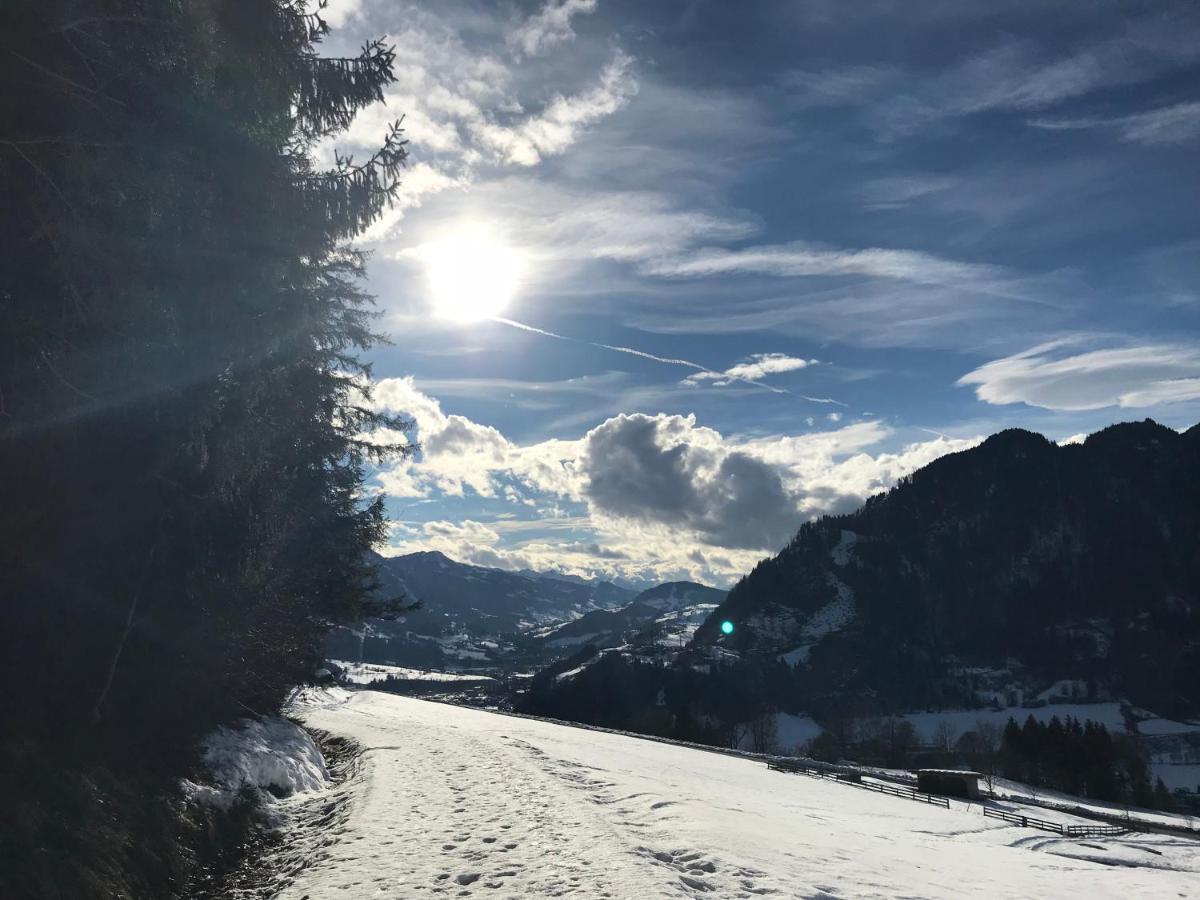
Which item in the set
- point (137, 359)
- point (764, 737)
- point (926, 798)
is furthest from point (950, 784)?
point (764, 737)

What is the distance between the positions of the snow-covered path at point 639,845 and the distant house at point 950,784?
25.1 metres

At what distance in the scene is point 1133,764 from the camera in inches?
4218

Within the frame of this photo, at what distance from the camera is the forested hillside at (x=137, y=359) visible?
789cm

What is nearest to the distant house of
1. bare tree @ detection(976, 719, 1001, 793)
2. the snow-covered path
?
bare tree @ detection(976, 719, 1001, 793)

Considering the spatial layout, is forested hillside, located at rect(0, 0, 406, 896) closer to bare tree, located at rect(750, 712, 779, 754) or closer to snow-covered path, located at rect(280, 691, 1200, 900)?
snow-covered path, located at rect(280, 691, 1200, 900)

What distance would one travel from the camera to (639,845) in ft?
40.7

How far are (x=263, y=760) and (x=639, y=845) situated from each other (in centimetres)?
992

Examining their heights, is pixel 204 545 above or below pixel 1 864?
above

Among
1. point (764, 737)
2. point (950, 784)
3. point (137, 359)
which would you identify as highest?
point (137, 359)

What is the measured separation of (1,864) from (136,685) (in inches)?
278

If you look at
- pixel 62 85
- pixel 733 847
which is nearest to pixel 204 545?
pixel 62 85

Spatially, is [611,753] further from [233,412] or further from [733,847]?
[233,412]

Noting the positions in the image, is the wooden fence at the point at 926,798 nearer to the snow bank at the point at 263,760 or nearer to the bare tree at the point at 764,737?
the snow bank at the point at 263,760

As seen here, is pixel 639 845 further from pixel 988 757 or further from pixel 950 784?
pixel 988 757
